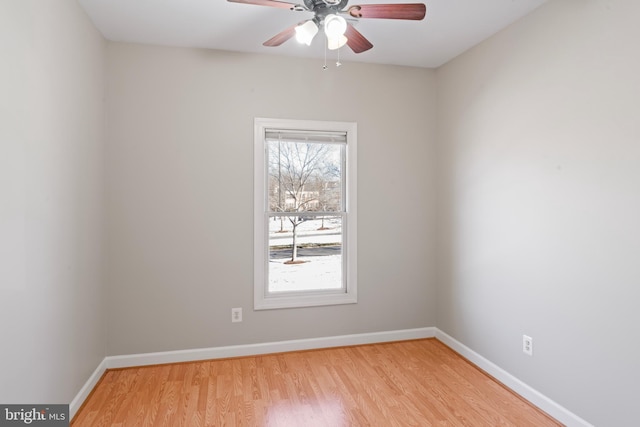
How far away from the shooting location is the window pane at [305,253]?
328 cm

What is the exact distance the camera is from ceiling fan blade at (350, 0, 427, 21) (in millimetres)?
1771

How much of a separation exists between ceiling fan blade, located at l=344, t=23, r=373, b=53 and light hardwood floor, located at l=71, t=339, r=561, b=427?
2.36 m

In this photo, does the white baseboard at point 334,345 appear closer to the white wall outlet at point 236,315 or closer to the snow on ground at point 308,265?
the white wall outlet at point 236,315

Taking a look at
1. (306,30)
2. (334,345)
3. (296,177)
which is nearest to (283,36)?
(306,30)

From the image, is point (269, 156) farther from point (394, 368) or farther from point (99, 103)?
point (394, 368)

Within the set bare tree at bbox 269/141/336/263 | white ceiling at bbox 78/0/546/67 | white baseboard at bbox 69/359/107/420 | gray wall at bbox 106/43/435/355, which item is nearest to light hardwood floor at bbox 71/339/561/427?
white baseboard at bbox 69/359/107/420

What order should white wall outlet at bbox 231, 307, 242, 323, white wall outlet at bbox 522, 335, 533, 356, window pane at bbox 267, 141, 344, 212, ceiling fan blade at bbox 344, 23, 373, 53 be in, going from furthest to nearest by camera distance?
1. window pane at bbox 267, 141, 344, 212
2. white wall outlet at bbox 231, 307, 242, 323
3. white wall outlet at bbox 522, 335, 533, 356
4. ceiling fan blade at bbox 344, 23, 373, 53

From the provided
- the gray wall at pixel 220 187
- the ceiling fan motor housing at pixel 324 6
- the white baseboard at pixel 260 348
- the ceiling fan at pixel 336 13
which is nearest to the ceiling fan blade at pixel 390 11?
the ceiling fan at pixel 336 13

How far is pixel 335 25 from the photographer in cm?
180

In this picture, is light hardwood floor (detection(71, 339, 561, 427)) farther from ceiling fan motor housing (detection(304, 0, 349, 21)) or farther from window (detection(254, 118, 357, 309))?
ceiling fan motor housing (detection(304, 0, 349, 21))

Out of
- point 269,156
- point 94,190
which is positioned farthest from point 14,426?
point 269,156

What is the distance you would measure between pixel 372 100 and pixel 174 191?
2021 millimetres

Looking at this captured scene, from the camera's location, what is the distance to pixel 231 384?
2.62 metres

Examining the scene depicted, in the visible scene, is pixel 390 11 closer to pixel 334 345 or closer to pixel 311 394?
pixel 311 394
